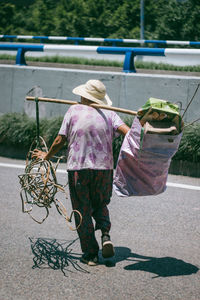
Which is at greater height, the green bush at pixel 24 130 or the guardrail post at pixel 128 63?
the guardrail post at pixel 128 63

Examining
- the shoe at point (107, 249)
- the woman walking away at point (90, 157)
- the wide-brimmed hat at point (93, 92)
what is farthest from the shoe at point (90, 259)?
the wide-brimmed hat at point (93, 92)

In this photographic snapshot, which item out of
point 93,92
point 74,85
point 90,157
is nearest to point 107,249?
point 90,157

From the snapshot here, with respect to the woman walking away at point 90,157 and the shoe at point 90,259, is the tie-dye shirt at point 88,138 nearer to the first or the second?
the woman walking away at point 90,157

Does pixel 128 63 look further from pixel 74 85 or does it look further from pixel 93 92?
pixel 93 92

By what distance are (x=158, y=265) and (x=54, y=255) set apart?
1001mm

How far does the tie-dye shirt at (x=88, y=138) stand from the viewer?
4.77 meters

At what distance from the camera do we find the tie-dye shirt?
477 cm

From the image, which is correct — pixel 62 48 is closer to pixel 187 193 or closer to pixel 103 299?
pixel 187 193

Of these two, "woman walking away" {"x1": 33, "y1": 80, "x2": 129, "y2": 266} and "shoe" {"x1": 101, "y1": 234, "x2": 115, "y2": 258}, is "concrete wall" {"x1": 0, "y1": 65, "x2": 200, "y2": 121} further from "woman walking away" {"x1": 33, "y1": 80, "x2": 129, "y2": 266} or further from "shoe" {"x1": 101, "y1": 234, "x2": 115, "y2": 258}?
"shoe" {"x1": 101, "y1": 234, "x2": 115, "y2": 258}

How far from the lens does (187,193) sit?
23.7 ft

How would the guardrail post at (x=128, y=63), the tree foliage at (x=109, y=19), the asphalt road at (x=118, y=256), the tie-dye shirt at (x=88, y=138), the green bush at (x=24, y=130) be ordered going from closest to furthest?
the asphalt road at (x=118, y=256) → the tie-dye shirt at (x=88, y=138) → the green bush at (x=24, y=130) → the guardrail post at (x=128, y=63) → the tree foliage at (x=109, y=19)

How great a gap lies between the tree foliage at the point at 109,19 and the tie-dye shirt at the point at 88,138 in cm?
1996

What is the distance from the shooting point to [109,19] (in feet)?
93.6

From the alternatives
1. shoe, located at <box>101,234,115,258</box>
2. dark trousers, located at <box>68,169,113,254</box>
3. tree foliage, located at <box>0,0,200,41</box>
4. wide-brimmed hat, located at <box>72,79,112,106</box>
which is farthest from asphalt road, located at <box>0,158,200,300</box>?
tree foliage, located at <box>0,0,200,41</box>
